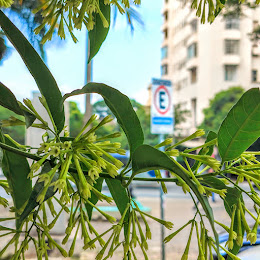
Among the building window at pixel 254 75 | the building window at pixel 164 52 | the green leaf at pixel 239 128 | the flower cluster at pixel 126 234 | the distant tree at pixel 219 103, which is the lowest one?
the flower cluster at pixel 126 234

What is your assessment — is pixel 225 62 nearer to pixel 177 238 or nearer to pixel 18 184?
pixel 177 238

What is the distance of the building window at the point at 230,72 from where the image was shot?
504 inches

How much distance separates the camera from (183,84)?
14203 millimetres

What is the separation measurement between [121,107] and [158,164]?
0.15ft

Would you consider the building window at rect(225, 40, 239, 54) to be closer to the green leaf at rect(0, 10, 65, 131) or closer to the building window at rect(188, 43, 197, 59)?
the building window at rect(188, 43, 197, 59)

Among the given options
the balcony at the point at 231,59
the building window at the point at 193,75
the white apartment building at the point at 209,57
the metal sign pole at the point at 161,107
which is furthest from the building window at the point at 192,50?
the metal sign pole at the point at 161,107

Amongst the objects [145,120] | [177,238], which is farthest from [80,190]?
[145,120]

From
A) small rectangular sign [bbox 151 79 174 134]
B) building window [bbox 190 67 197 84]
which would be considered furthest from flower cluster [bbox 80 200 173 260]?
building window [bbox 190 67 197 84]

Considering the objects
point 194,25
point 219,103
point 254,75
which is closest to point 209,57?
point 194,25

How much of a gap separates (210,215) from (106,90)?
9cm

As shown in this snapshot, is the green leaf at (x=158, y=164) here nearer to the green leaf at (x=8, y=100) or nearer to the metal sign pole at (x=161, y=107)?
the green leaf at (x=8, y=100)

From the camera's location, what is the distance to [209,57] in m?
13.0

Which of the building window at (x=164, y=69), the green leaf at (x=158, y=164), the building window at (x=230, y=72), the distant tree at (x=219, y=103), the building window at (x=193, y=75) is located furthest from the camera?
the building window at (x=164, y=69)

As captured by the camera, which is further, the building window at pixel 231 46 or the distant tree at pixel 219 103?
the building window at pixel 231 46
